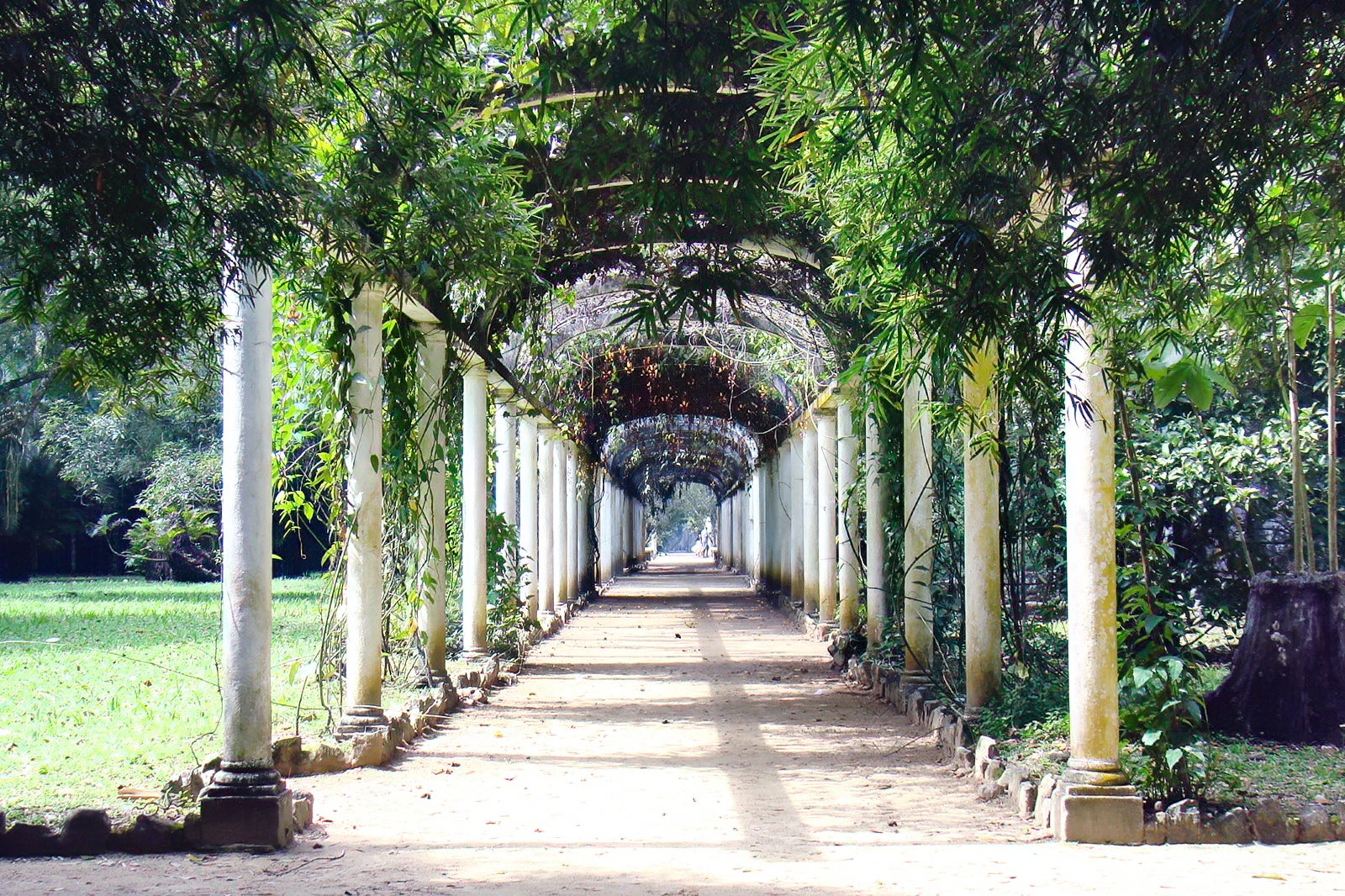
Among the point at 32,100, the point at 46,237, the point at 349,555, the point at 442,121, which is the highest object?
the point at 442,121

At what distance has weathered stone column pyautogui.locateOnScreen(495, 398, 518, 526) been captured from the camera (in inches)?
555

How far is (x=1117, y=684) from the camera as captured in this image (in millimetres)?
5547

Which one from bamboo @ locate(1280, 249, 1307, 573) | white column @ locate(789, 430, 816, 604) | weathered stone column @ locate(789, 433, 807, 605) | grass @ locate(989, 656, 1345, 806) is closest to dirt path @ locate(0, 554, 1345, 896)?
grass @ locate(989, 656, 1345, 806)

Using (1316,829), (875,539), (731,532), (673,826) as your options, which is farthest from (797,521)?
(731,532)

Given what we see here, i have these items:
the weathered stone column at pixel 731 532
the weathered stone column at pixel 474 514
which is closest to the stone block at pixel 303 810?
the weathered stone column at pixel 474 514

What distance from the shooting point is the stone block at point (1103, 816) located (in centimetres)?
532

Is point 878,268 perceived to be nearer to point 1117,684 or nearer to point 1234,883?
point 1117,684

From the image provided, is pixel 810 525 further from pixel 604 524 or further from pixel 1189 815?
pixel 604 524

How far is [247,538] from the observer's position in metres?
5.49

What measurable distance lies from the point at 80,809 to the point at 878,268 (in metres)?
3.99

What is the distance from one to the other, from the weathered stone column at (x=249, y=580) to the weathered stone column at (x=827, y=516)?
10.3 m

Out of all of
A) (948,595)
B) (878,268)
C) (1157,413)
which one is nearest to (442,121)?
(878,268)

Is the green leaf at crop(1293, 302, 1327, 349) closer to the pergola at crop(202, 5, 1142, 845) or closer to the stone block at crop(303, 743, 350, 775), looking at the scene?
the pergola at crop(202, 5, 1142, 845)

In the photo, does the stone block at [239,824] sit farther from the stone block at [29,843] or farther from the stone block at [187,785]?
the stone block at [29,843]
